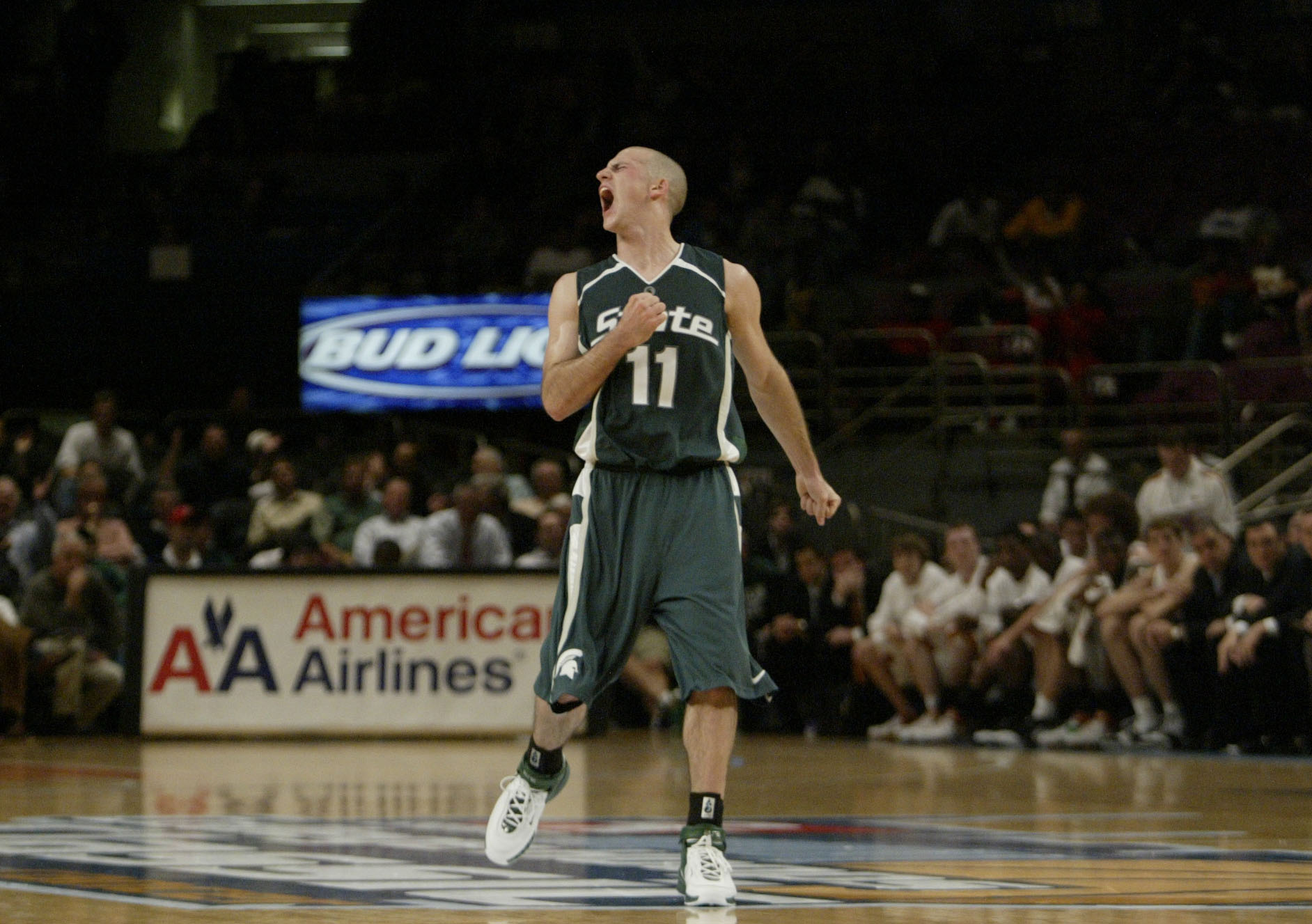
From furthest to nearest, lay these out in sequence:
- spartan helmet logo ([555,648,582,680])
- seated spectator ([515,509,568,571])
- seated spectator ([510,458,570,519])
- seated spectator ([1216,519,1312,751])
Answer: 1. seated spectator ([510,458,570,519])
2. seated spectator ([515,509,568,571])
3. seated spectator ([1216,519,1312,751])
4. spartan helmet logo ([555,648,582,680])

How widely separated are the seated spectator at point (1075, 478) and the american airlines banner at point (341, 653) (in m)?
4.16

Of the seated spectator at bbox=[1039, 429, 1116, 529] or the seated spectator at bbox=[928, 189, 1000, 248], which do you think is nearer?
the seated spectator at bbox=[1039, 429, 1116, 529]

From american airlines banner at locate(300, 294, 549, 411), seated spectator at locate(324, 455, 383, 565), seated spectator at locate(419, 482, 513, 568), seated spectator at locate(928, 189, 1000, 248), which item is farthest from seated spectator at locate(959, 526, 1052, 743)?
seated spectator at locate(928, 189, 1000, 248)

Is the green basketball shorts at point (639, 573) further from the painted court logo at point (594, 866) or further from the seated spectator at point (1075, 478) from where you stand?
the seated spectator at point (1075, 478)

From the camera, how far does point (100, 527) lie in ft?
47.7

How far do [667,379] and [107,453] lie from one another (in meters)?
12.5

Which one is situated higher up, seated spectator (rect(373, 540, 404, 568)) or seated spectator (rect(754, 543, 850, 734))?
seated spectator (rect(373, 540, 404, 568))

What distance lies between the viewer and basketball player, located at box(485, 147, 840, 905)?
4879mm

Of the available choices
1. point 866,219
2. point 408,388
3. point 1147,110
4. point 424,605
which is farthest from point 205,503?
point 1147,110

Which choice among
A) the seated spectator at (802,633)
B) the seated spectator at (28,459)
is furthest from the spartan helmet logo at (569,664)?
the seated spectator at (28,459)

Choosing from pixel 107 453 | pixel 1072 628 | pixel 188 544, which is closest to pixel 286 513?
pixel 188 544

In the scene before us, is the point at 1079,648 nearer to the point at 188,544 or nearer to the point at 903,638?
the point at 903,638

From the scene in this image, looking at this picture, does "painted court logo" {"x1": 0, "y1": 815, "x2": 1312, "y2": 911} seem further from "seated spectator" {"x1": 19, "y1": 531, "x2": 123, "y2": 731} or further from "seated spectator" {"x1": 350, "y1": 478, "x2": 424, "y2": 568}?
"seated spectator" {"x1": 350, "y1": 478, "x2": 424, "y2": 568}

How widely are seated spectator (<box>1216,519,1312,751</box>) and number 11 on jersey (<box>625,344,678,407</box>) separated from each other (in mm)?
6962
